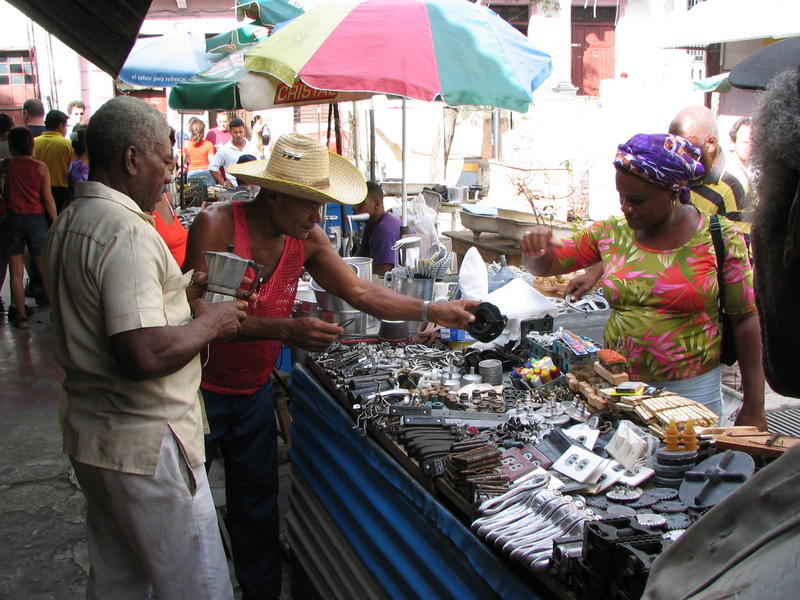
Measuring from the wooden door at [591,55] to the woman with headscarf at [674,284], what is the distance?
64.2ft

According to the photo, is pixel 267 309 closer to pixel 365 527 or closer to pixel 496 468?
pixel 365 527

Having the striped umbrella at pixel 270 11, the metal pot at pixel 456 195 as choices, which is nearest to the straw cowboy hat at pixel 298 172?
the striped umbrella at pixel 270 11

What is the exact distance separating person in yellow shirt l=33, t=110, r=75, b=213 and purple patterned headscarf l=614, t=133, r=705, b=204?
766 cm

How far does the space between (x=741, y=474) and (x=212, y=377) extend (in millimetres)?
2059

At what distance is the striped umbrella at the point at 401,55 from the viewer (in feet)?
13.3

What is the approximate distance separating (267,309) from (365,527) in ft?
3.31

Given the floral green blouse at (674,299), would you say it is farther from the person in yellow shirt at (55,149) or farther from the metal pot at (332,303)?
the person in yellow shirt at (55,149)

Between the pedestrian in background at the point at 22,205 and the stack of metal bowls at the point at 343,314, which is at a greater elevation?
the pedestrian in background at the point at 22,205

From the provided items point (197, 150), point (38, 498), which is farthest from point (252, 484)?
point (197, 150)

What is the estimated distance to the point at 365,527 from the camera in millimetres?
2635

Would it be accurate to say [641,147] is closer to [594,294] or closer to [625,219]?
[625,219]

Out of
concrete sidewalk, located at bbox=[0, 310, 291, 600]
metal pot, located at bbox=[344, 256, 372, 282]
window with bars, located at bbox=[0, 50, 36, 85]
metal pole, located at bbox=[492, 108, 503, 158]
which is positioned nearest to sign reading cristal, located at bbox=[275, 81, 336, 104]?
metal pot, located at bbox=[344, 256, 372, 282]

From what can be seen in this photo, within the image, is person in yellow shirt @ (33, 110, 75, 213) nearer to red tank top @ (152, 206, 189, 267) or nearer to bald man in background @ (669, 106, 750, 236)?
red tank top @ (152, 206, 189, 267)

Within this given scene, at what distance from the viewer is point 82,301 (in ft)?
6.74
